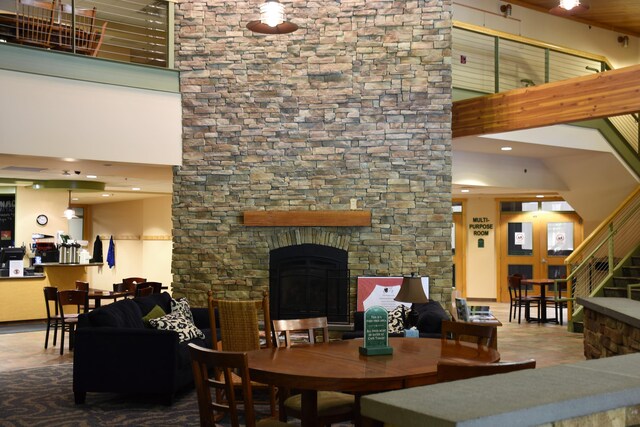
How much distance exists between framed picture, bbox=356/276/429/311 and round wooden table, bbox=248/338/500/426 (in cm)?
410

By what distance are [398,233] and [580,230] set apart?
875 cm

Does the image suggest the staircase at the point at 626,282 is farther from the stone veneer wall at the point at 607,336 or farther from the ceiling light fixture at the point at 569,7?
the ceiling light fixture at the point at 569,7

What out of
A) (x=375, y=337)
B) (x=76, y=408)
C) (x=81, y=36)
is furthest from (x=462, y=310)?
(x=81, y=36)

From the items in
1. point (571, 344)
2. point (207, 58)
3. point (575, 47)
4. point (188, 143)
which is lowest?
A: point (571, 344)

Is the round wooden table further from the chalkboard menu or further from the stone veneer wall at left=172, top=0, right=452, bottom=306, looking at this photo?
the chalkboard menu

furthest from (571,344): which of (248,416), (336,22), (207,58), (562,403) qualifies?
(562,403)

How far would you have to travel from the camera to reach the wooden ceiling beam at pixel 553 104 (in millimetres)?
8062

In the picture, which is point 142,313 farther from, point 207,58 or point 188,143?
point 207,58

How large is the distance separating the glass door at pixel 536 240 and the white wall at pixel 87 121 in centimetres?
973

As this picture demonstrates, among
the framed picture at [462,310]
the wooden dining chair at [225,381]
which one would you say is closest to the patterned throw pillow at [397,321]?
the framed picture at [462,310]

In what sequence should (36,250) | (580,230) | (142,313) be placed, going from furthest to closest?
1. (580,230)
2. (36,250)
3. (142,313)

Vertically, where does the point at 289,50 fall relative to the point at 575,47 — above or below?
below

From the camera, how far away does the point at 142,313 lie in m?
8.00

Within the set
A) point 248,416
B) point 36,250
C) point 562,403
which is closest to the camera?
point 562,403
